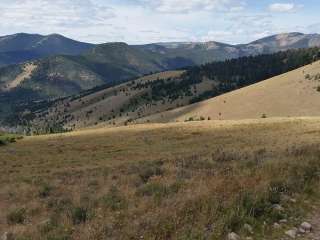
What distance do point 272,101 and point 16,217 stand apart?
133328 millimetres

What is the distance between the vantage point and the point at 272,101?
14100cm

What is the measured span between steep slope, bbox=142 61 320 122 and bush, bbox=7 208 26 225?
107 m

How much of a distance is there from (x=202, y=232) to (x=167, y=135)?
47642 millimetres

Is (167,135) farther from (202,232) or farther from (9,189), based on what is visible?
(202,232)

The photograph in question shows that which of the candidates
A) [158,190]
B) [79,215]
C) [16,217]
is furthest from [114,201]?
[16,217]

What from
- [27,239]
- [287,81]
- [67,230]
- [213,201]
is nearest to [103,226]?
[67,230]

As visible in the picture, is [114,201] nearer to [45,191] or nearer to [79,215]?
[79,215]

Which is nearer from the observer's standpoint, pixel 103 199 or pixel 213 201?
pixel 213 201

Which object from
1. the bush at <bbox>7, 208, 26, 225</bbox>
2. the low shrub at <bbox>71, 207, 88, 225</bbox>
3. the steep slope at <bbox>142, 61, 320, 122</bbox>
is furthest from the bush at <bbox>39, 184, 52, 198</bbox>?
the steep slope at <bbox>142, 61, 320, 122</bbox>

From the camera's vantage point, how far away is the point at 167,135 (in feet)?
186

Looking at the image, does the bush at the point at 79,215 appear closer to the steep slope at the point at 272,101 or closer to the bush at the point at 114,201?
the bush at the point at 114,201

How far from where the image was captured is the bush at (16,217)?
13609 mm

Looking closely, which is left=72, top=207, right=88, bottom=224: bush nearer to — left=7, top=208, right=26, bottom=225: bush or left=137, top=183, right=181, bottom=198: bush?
left=137, top=183, right=181, bottom=198: bush

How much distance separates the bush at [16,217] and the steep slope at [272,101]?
351 ft
